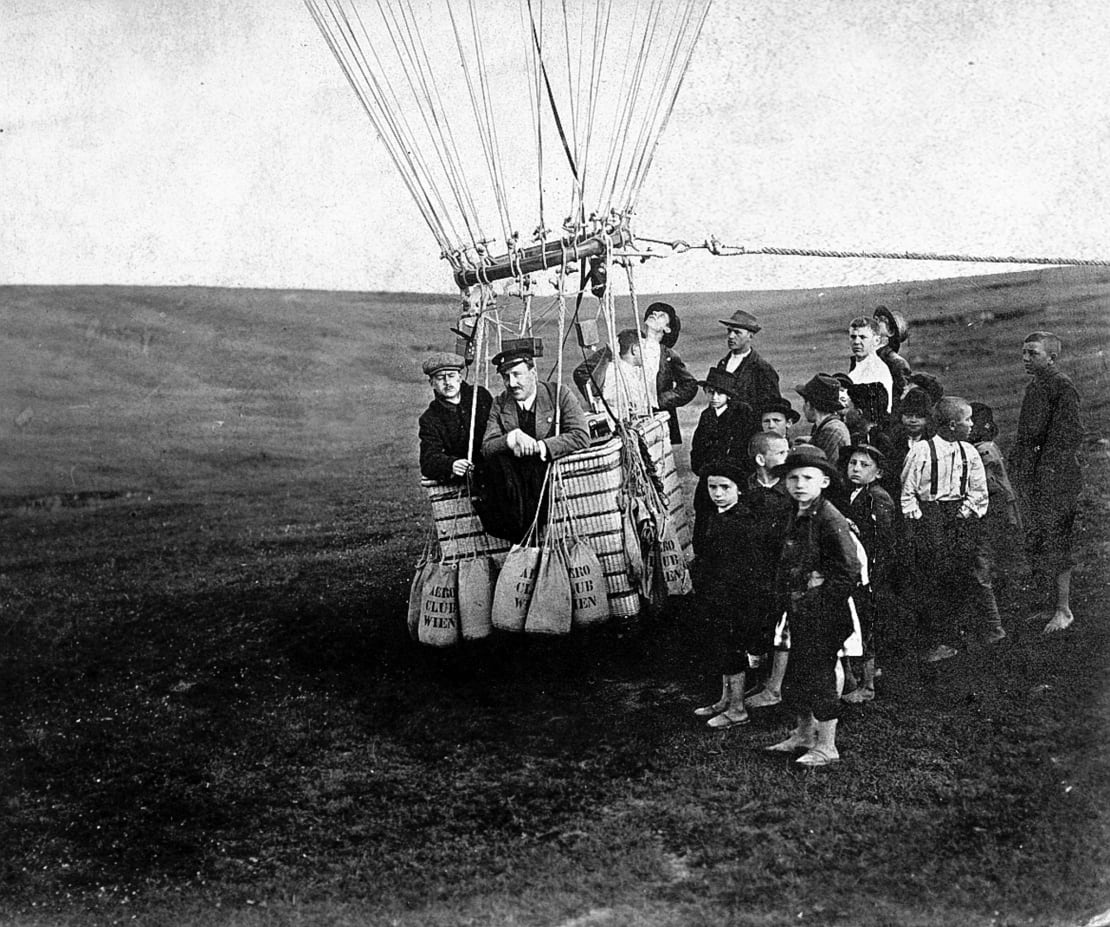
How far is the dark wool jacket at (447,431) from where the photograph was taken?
3.40 m

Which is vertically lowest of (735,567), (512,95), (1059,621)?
(1059,621)

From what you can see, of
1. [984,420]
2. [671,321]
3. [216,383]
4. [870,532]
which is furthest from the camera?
[216,383]

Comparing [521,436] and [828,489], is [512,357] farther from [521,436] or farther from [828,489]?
[828,489]

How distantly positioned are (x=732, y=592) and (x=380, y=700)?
4.05 feet

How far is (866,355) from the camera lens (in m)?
3.59

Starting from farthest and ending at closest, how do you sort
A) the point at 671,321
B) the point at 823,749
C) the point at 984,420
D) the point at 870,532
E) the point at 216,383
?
the point at 216,383, the point at 671,321, the point at 984,420, the point at 870,532, the point at 823,749

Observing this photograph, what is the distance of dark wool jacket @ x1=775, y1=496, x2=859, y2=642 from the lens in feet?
10.7

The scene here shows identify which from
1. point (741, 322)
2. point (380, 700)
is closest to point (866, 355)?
point (741, 322)

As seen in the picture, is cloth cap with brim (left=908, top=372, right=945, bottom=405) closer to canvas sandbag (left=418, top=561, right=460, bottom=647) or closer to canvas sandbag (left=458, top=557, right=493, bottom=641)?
canvas sandbag (left=458, top=557, right=493, bottom=641)

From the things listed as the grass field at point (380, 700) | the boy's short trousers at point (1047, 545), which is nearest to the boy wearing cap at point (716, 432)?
the grass field at point (380, 700)

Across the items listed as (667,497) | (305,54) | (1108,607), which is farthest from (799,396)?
(305,54)

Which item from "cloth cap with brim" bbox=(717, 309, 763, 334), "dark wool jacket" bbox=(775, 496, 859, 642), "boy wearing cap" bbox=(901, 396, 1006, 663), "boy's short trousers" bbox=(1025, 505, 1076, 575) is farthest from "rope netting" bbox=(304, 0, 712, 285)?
"boy's short trousers" bbox=(1025, 505, 1076, 575)

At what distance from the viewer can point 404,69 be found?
11.8 ft

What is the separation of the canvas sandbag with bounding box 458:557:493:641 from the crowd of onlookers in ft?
0.98
